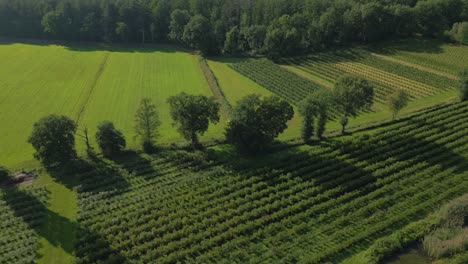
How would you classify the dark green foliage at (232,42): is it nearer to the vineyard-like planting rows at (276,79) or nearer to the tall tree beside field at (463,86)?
the vineyard-like planting rows at (276,79)

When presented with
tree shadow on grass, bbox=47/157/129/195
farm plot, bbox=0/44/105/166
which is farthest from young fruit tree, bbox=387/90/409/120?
farm plot, bbox=0/44/105/166

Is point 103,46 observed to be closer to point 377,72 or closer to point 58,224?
point 377,72

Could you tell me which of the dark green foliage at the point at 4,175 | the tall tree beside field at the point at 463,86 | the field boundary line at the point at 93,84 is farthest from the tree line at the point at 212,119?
the tall tree beside field at the point at 463,86

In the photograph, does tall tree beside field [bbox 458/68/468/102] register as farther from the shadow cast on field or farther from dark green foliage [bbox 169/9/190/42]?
dark green foliage [bbox 169/9/190/42]

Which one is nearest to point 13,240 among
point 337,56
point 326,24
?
point 337,56

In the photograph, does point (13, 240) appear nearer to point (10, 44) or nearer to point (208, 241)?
point (208, 241)
